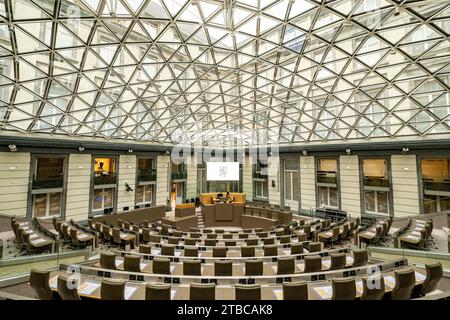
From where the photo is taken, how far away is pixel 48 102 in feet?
40.1

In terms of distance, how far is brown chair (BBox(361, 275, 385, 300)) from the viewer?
4.21m

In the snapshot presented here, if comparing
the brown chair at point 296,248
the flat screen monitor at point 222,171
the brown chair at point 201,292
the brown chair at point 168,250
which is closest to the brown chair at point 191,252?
the brown chair at point 168,250

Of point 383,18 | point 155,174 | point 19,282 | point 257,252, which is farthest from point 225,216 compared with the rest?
point 383,18

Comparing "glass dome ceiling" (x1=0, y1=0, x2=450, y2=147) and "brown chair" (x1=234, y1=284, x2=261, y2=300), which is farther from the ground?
"glass dome ceiling" (x1=0, y1=0, x2=450, y2=147)

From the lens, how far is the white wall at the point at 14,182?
13227 mm

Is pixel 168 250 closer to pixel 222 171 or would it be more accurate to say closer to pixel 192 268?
pixel 192 268

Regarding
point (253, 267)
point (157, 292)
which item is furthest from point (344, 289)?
point (157, 292)

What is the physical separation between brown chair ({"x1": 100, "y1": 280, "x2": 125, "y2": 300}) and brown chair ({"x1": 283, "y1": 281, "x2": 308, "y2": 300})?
3.20 meters

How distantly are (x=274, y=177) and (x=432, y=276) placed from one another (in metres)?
19.9

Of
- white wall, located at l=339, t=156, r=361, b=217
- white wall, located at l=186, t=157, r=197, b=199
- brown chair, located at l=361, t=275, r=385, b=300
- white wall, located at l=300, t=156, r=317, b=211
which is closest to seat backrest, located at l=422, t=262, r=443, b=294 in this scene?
brown chair, located at l=361, t=275, r=385, b=300

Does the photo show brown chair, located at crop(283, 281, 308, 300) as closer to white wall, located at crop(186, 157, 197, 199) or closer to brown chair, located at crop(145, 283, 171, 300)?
brown chair, located at crop(145, 283, 171, 300)

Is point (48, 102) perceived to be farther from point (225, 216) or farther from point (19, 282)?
point (225, 216)

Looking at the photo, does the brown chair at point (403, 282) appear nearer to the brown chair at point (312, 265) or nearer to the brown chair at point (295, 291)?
the brown chair at point (312, 265)
